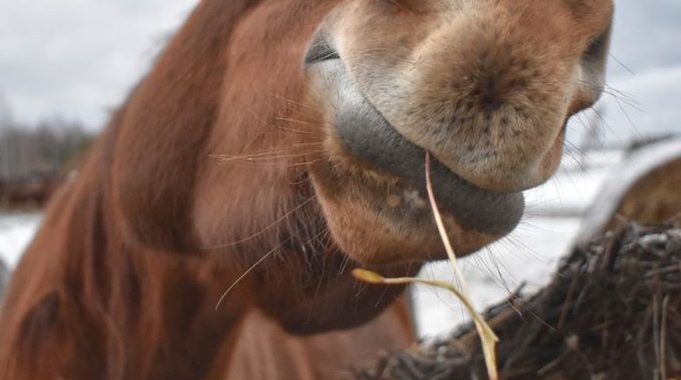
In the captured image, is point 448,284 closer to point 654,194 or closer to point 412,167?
point 412,167

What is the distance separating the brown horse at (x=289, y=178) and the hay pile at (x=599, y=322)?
0.20 m

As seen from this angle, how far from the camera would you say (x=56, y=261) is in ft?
5.97

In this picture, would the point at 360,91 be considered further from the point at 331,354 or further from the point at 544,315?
the point at 331,354

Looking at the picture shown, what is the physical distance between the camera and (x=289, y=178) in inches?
43.4

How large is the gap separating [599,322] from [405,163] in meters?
0.56

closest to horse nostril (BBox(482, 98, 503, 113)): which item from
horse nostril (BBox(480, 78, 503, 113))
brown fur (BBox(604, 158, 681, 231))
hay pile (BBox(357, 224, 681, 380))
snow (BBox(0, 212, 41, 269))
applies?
horse nostril (BBox(480, 78, 503, 113))

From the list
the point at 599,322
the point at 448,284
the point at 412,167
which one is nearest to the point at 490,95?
the point at 412,167

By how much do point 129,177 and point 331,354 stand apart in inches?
36.2

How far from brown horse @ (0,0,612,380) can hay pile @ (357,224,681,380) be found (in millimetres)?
202

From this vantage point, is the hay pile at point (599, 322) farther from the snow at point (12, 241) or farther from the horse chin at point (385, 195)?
the snow at point (12, 241)

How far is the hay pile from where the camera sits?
1.17 m

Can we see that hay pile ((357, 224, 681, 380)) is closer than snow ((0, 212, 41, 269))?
Yes

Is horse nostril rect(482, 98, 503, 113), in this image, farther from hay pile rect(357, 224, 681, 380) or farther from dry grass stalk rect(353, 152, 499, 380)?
hay pile rect(357, 224, 681, 380)

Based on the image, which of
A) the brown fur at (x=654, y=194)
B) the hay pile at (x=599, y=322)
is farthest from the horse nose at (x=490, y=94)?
the brown fur at (x=654, y=194)
